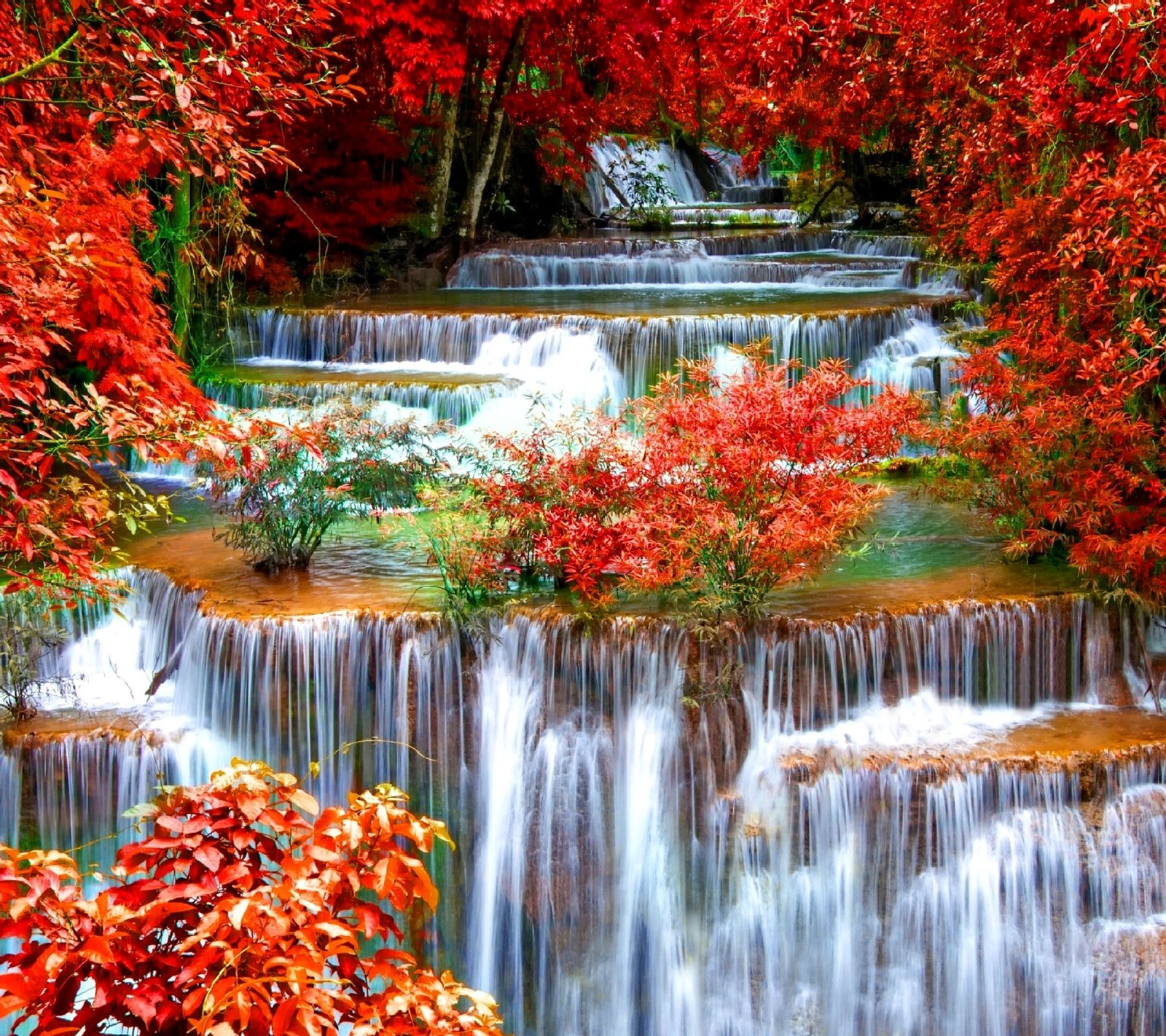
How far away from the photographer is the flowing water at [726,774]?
6.79m

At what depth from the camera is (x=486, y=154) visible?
18.7 meters

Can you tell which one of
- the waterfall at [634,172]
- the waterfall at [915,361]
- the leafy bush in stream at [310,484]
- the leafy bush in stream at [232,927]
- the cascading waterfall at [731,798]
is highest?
the waterfall at [634,172]

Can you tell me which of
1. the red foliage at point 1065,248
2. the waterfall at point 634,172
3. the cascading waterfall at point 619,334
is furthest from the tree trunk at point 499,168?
the red foliage at point 1065,248

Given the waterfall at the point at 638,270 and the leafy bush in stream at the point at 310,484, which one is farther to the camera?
the waterfall at the point at 638,270

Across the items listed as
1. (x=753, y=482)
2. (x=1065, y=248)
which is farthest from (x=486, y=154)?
(x=753, y=482)

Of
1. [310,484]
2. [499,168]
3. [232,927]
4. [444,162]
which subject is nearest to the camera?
[232,927]

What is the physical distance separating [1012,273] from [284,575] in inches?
214

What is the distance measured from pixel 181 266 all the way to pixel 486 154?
6.99 meters

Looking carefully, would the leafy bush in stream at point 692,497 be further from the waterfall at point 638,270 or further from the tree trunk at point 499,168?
the tree trunk at point 499,168

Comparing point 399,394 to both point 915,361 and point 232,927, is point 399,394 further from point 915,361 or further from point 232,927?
point 232,927

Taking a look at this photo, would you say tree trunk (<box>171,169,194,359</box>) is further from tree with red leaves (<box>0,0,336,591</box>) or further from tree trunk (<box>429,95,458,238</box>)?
tree trunk (<box>429,95,458,238</box>)

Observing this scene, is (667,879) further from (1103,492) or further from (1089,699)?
(1103,492)

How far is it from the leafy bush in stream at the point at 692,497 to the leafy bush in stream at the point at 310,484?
1072mm

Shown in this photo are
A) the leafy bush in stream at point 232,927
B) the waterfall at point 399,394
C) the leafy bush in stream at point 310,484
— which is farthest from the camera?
the waterfall at point 399,394
